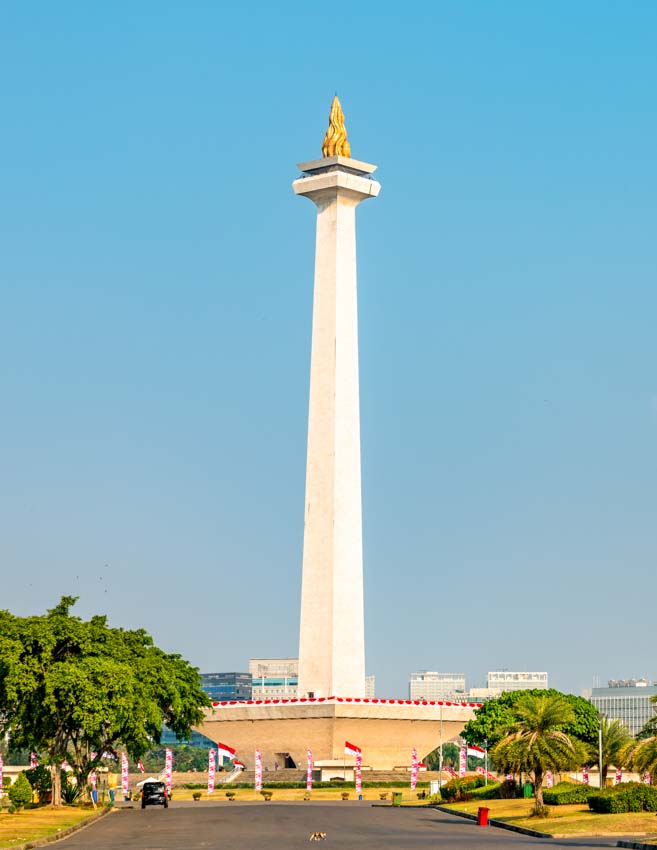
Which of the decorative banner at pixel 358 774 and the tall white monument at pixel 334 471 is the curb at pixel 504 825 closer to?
the decorative banner at pixel 358 774

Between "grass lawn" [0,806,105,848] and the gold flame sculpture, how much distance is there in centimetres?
6150

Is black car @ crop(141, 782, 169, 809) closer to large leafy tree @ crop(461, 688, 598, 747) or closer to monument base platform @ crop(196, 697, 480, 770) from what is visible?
monument base platform @ crop(196, 697, 480, 770)

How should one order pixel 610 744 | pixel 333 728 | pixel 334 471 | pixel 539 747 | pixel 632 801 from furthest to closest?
1. pixel 334 471
2. pixel 333 728
3. pixel 610 744
4. pixel 539 747
5. pixel 632 801

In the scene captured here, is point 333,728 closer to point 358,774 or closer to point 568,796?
point 358,774

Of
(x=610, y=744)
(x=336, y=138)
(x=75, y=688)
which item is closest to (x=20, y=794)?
(x=75, y=688)

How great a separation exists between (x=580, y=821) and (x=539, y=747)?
8593 millimetres

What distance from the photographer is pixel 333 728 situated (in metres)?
111

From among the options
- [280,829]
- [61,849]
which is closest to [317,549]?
[280,829]

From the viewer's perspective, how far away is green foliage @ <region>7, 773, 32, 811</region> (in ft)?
226

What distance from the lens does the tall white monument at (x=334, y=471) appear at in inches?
4451

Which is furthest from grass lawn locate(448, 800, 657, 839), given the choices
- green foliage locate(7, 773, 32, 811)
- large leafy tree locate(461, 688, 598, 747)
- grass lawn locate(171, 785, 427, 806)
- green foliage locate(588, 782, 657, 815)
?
large leafy tree locate(461, 688, 598, 747)

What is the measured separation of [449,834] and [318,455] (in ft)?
207

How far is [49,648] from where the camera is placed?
72.2 meters

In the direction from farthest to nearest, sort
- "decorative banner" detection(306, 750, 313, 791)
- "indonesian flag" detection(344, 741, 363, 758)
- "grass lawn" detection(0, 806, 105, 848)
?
"indonesian flag" detection(344, 741, 363, 758) → "decorative banner" detection(306, 750, 313, 791) → "grass lawn" detection(0, 806, 105, 848)
